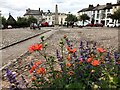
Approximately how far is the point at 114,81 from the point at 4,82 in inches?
176

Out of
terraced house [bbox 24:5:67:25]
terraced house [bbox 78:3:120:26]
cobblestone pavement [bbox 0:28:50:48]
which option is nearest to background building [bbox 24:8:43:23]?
terraced house [bbox 24:5:67:25]

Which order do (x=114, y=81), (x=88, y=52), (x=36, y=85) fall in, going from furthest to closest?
(x=88, y=52) → (x=36, y=85) → (x=114, y=81)


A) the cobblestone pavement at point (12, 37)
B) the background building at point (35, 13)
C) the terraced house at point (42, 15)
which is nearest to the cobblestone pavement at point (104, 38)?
the cobblestone pavement at point (12, 37)

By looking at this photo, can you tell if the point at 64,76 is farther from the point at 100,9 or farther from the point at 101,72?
the point at 100,9

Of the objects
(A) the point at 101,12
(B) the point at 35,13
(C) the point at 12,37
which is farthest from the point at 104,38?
(B) the point at 35,13

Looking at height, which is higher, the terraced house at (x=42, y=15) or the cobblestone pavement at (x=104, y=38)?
the terraced house at (x=42, y=15)

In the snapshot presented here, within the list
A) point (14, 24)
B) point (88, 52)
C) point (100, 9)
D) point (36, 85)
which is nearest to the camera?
point (36, 85)

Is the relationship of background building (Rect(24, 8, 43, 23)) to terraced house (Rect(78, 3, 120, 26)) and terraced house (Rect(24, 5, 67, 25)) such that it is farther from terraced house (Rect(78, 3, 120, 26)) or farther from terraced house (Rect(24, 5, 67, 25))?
terraced house (Rect(78, 3, 120, 26))

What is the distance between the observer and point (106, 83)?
2.88m

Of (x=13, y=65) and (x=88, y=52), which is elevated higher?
(x=88, y=52)

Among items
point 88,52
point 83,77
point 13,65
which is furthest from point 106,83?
point 13,65

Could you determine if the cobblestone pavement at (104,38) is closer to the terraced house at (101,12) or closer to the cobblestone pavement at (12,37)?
the cobblestone pavement at (12,37)

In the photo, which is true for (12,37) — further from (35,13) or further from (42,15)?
(42,15)

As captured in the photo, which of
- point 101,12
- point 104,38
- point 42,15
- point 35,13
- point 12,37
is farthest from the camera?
point 42,15
